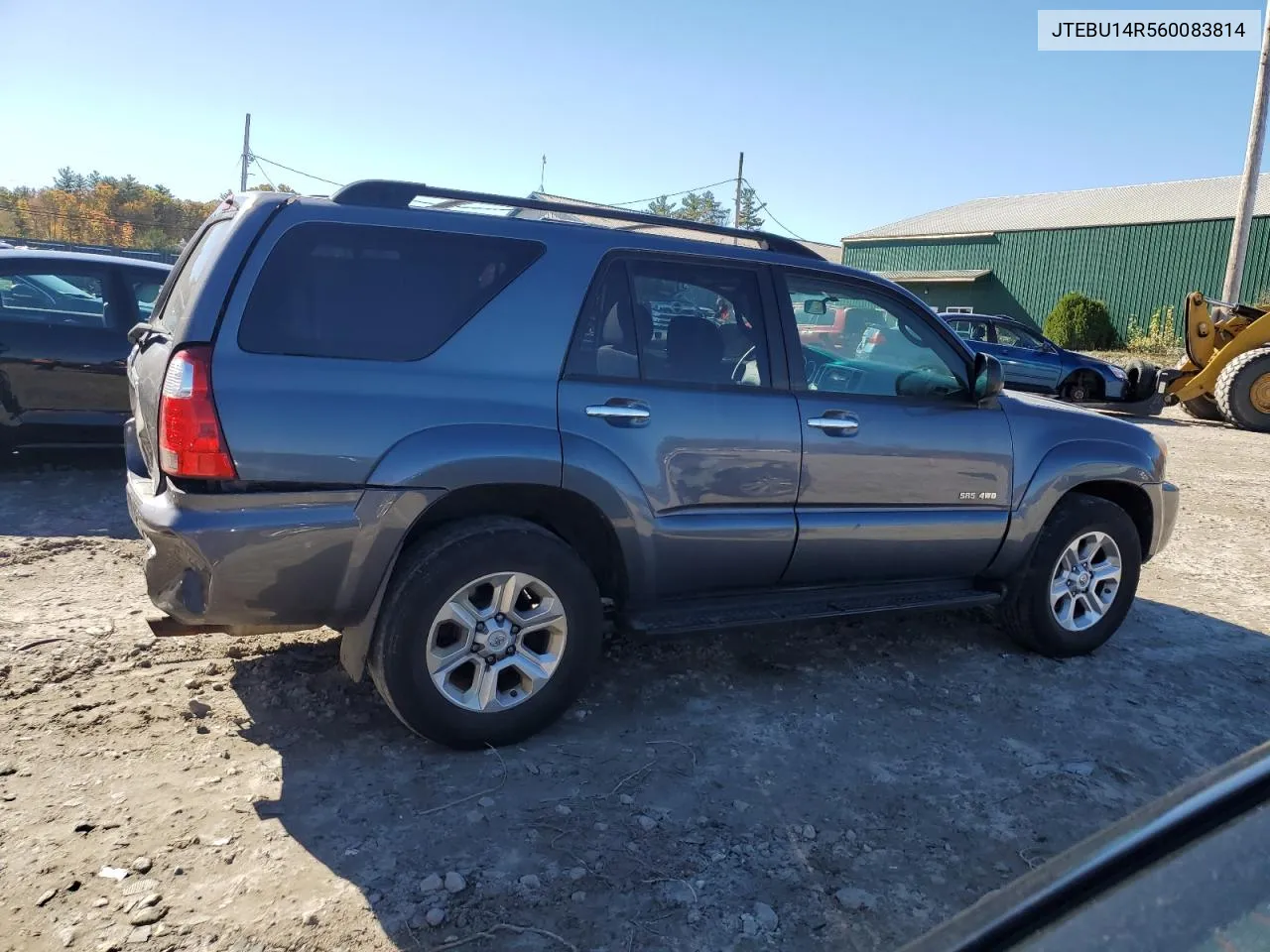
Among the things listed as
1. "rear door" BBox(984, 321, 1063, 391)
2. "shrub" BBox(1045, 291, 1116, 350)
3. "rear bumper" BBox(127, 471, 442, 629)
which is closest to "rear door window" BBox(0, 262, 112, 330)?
"rear bumper" BBox(127, 471, 442, 629)

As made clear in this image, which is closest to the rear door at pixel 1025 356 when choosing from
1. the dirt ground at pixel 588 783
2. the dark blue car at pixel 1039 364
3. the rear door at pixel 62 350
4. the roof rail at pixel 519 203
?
the dark blue car at pixel 1039 364

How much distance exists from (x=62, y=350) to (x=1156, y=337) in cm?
2985

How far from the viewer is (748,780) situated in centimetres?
329

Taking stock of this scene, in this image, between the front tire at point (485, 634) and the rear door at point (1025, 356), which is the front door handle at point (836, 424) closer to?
the front tire at point (485, 634)

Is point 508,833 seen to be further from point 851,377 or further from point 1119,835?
point 851,377

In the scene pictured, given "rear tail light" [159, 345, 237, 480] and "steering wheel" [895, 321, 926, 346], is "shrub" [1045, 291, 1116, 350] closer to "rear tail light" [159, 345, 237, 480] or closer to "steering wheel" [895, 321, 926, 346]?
"steering wheel" [895, 321, 926, 346]

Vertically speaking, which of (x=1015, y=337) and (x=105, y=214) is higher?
(x=105, y=214)

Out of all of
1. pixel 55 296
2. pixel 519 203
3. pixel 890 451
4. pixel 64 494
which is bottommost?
pixel 64 494

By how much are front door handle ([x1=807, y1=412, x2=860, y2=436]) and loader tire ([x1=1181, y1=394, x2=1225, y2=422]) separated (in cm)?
1357

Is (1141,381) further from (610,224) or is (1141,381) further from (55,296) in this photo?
(55,296)

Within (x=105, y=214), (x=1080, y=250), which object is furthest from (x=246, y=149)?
(x=1080, y=250)

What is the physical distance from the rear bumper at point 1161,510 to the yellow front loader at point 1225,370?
10984mm

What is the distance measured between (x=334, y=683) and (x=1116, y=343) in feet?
102

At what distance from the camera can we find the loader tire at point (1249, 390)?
13828 mm
